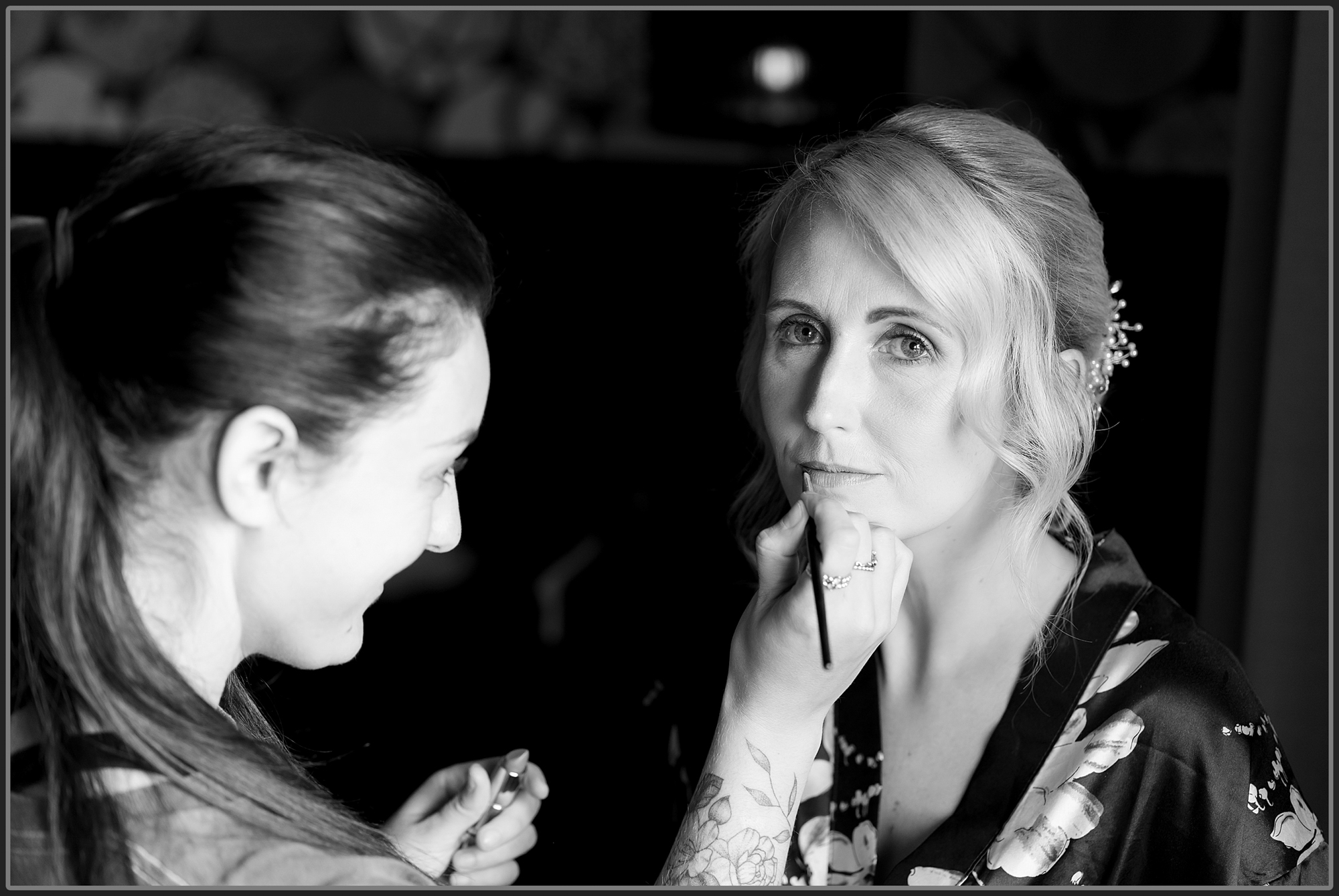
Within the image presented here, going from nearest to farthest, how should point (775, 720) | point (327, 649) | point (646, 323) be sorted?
point (327, 649) < point (775, 720) < point (646, 323)

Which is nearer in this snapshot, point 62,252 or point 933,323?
point 62,252

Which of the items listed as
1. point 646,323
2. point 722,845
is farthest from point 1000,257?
point 646,323

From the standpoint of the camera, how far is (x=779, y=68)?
2725mm

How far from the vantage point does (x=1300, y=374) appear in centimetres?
132

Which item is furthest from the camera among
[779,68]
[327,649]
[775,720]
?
[779,68]

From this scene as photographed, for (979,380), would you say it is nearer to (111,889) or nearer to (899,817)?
(899,817)

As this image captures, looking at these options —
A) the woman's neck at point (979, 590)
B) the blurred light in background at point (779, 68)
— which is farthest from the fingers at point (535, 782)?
the blurred light in background at point (779, 68)

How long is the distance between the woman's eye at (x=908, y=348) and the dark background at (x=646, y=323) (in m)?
Result: 0.95

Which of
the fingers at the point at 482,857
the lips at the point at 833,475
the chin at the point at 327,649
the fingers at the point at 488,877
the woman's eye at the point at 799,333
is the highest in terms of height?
the woman's eye at the point at 799,333

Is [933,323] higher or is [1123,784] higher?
[933,323]

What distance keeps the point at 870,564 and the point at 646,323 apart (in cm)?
149

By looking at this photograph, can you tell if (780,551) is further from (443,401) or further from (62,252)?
(62,252)

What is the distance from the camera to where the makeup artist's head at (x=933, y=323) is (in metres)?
1.04

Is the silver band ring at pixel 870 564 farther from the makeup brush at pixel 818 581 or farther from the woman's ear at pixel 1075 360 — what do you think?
the woman's ear at pixel 1075 360
